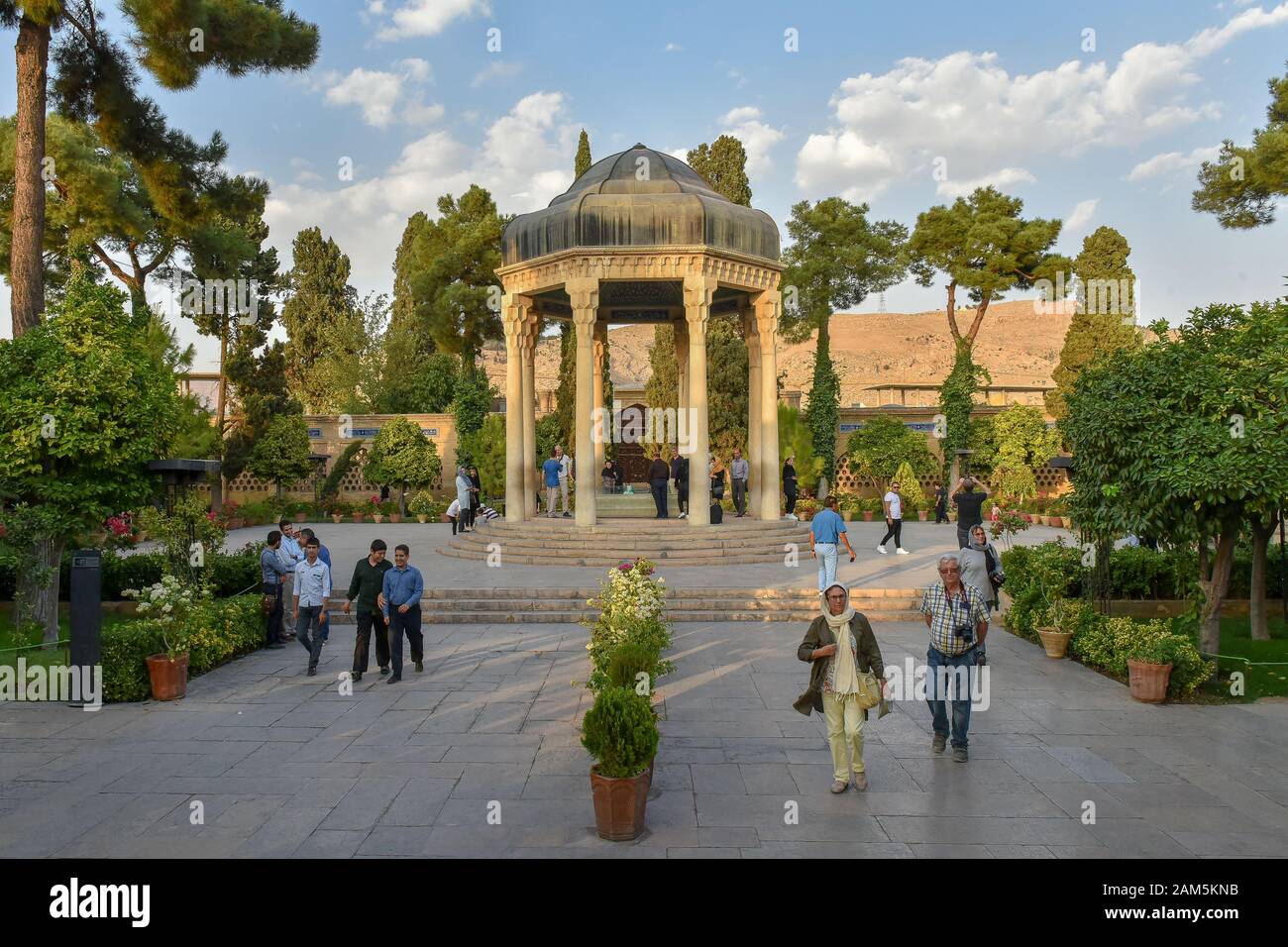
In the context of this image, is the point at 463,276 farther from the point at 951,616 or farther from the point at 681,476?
the point at 951,616

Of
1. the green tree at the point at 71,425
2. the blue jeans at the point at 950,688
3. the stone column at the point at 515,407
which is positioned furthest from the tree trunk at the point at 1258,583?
the green tree at the point at 71,425

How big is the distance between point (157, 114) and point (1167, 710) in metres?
18.1

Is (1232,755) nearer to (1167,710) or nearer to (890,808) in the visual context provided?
(1167,710)

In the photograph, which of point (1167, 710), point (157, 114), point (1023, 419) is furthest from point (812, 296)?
point (1167, 710)

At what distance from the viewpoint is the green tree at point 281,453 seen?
28562 mm

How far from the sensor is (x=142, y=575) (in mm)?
13531

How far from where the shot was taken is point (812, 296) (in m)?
36.3

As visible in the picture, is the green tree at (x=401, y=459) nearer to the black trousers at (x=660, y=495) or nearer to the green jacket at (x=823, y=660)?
the black trousers at (x=660, y=495)

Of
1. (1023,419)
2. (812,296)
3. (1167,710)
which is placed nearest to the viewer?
(1167,710)

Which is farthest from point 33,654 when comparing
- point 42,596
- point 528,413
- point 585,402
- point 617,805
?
point 528,413

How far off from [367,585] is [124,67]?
11.7m

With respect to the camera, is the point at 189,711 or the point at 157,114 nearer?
the point at 189,711

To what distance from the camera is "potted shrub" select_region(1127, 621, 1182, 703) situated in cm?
841

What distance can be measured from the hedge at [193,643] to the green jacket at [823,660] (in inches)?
274
